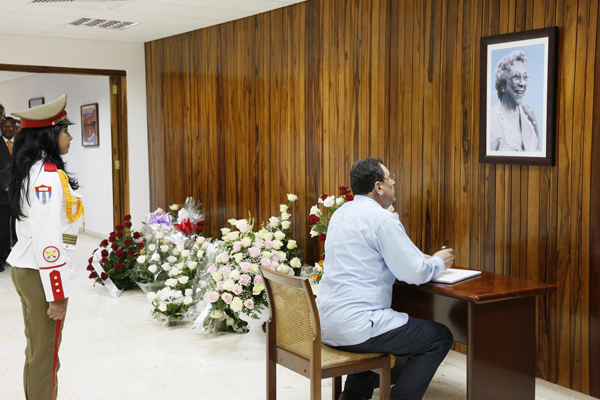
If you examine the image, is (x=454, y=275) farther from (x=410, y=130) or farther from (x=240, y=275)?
(x=240, y=275)

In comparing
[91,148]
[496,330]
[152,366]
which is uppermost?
[91,148]

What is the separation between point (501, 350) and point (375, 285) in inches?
24.5

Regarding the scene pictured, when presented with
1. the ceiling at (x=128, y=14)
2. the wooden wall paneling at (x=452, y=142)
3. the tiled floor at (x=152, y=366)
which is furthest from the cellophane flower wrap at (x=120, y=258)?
the wooden wall paneling at (x=452, y=142)

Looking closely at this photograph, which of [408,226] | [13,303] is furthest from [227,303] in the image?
[13,303]

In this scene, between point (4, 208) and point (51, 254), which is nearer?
Answer: point (51, 254)

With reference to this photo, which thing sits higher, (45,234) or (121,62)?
(121,62)

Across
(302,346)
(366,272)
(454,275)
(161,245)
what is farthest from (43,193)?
(161,245)

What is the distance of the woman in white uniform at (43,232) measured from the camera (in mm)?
2658

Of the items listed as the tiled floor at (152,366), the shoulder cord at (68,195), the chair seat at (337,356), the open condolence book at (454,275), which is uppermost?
the shoulder cord at (68,195)

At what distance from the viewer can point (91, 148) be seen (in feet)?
31.2

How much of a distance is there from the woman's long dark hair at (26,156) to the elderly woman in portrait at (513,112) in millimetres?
2292

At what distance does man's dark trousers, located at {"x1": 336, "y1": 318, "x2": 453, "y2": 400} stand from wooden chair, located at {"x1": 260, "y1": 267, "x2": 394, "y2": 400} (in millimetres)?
56

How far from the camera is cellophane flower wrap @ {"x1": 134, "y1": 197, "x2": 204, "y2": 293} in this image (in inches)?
211

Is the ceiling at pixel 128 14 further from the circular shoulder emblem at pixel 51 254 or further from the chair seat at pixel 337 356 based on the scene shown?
the chair seat at pixel 337 356
